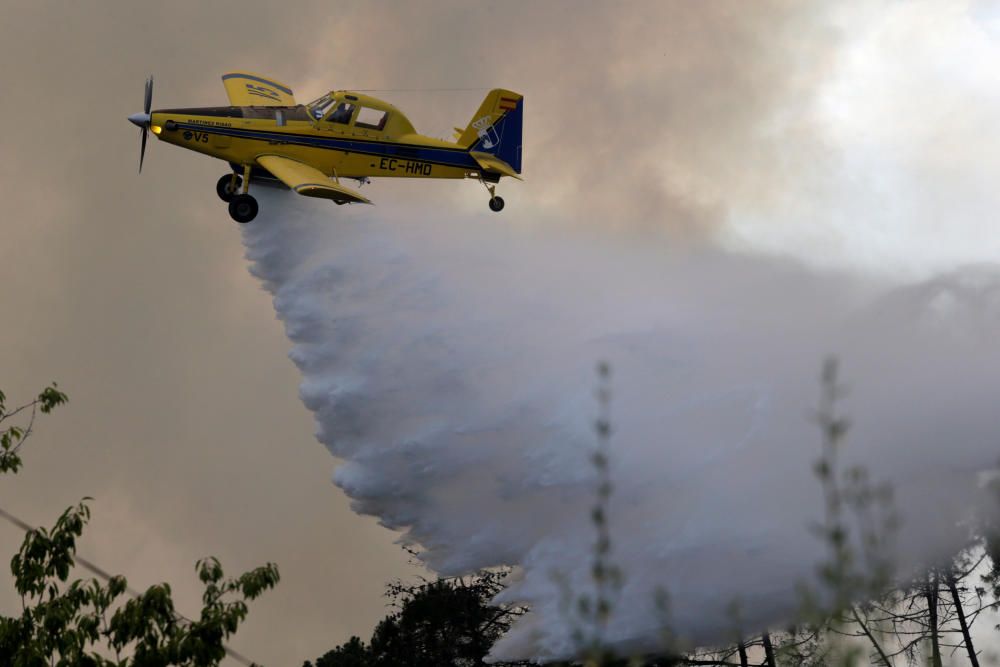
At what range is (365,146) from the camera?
32656mm

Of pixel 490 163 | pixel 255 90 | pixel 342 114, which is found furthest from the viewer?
pixel 255 90

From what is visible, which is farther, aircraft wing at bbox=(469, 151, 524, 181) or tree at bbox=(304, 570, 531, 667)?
tree at bbox=(304, 570, 531, 667)

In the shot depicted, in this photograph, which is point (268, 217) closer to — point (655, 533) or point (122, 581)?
point (655, 533)

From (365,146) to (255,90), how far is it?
7289 millimetres

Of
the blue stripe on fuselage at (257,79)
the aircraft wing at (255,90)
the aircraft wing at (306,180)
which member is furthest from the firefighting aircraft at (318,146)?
the blue stripe on fuselage at (257,79)

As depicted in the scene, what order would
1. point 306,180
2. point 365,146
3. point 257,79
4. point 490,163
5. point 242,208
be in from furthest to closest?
point 257,79 < point 490,163 < point 365,146 < point 242,208 < point 306,180

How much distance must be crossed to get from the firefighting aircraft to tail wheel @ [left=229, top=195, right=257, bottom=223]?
23 mm

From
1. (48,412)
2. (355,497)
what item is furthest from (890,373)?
(48,412)

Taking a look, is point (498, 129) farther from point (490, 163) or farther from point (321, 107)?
point (321, 107)

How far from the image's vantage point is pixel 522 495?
111 ft

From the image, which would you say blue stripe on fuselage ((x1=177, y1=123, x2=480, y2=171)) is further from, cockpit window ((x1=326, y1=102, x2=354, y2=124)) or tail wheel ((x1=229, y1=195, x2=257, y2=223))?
tail wheel ((x1=229, y1=195, x2=257, y2=223))

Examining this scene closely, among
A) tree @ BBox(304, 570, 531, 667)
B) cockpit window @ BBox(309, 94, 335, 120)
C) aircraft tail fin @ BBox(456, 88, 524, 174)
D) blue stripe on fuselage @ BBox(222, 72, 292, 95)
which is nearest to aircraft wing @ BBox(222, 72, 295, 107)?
blue stripe on fuselage @ BBox(222, 72, 292, 95)

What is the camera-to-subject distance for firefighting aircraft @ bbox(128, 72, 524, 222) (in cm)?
3081

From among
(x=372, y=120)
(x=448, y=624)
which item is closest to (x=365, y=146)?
(x=372, y=120)
